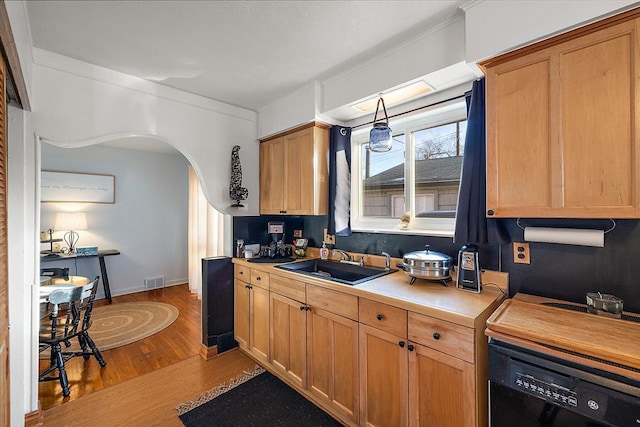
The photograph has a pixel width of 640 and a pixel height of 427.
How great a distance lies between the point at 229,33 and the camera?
1719 millimetres

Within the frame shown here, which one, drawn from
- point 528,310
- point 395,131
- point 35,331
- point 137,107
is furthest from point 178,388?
point 395,131

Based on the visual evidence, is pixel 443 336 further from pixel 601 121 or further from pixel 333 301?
pixel 601 121

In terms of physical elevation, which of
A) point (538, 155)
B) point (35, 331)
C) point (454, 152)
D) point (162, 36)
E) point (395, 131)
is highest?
point (162, 36)

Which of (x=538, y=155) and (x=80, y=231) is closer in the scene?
(x=538, y=155)

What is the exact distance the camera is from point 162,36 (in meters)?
1.74

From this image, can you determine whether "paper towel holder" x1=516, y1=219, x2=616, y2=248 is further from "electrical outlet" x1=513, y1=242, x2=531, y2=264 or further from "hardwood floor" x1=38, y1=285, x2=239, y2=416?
"hardwood floor" x1=38, y1=285, x2=239, y2=416

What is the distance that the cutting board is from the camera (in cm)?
99

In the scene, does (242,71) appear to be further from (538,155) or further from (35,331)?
(35,331)

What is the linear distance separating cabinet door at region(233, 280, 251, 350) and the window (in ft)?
3.95

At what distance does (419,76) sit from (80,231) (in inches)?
195

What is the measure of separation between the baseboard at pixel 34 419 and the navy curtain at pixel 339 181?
232cm

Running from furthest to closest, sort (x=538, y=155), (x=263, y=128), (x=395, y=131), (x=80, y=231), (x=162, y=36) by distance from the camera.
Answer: (x=80, y=231), (x=263, y=128), (x=395, y=131), (x=162, y=36), (x=538, y=155)

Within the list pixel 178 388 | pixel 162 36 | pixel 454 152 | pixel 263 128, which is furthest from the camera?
pixel 263 128

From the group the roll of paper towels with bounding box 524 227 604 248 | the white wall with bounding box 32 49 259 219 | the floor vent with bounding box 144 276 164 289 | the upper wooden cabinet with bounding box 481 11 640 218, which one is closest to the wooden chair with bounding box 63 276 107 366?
the white wall with bounding box 32 49 259 219
